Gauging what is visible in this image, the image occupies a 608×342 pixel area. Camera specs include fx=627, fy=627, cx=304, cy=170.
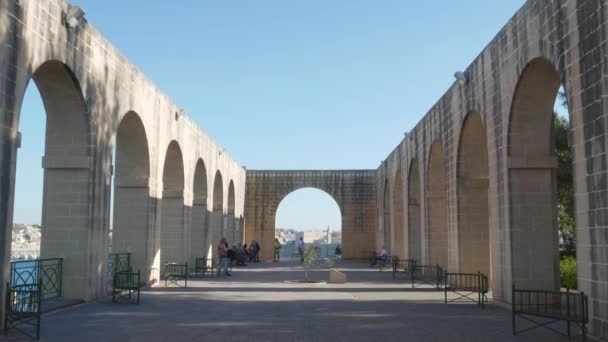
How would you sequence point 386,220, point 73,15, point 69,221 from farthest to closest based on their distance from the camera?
point 386,220 < point 69,221 < point 73,15

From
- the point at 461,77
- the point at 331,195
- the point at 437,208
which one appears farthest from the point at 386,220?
the point at 461,77

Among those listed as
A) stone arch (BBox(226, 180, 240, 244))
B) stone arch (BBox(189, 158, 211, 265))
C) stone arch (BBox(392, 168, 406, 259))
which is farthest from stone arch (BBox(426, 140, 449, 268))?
stone arch (BBox(226, 180, 240, 244))

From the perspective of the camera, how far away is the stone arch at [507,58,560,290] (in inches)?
456

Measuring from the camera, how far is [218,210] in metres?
26.7

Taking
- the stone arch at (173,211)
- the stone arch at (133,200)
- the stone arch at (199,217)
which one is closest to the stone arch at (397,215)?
the stone arch at (199,217)

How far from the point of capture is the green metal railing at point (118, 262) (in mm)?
14216

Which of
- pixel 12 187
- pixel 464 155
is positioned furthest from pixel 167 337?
pixel 464 155

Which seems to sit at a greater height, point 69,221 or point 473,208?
point 473,208

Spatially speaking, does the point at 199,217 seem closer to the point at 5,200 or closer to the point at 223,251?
the point at 223,251

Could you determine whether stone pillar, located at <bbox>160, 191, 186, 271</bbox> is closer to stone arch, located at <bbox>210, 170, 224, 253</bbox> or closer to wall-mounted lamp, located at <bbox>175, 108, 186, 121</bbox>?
wall-mounted lamp, located at <bbox>175, 108, 186, 121</bbox>

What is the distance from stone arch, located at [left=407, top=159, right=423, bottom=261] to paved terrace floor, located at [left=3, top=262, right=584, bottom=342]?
24.0ft

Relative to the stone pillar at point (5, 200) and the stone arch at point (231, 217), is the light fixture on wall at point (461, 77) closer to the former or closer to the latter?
the stone pillar at point (5, 200)

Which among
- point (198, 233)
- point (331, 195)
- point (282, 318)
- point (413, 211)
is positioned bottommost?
point (282, 318)

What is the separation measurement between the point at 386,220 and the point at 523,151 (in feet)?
58.6
